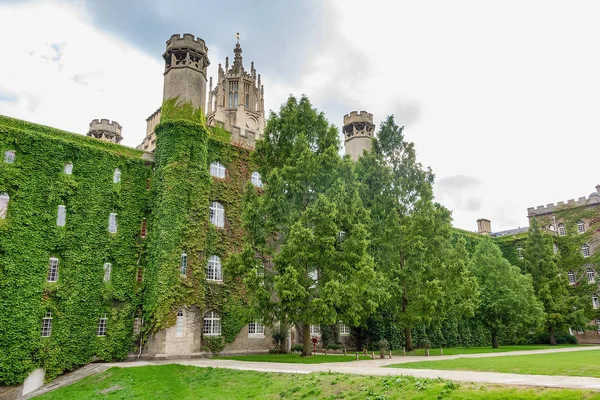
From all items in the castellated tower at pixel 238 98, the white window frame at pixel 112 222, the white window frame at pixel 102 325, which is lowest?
the white window frame at pixel 102 325

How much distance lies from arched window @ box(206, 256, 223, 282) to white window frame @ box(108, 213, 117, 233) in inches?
244

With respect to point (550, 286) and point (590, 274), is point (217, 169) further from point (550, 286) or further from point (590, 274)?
point (590, 274)

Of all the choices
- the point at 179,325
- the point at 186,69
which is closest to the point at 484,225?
the point at 186,69

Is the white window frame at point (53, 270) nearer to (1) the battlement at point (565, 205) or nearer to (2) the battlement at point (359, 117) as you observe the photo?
(2) the battlement at point (359, 117)

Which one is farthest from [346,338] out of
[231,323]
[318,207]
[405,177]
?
[318,207]

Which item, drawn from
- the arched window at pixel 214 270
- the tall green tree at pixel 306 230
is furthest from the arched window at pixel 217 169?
the arched window at pixel 214 270

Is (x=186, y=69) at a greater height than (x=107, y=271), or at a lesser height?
greater

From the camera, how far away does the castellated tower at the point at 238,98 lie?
247 ft

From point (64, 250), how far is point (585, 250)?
52010 mm

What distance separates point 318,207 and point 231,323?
11325 millimetres

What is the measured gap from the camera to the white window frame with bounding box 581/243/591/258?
49.2 m

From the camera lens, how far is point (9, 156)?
24453 mm

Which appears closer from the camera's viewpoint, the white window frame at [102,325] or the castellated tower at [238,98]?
the white window frame at [102,325]

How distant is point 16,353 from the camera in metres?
21.9
